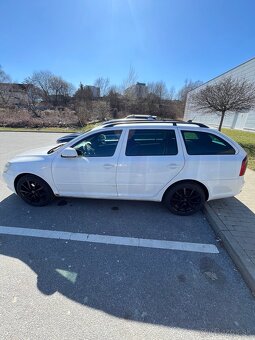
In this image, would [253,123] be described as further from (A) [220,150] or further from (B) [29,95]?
(B) [29,95]

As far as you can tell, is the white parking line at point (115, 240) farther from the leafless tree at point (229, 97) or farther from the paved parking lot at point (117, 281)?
the leafless tree at point (229, 97)

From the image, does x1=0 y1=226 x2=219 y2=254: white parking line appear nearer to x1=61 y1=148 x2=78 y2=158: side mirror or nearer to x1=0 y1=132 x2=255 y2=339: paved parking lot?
x1=0 y1=132 x2=255 y2=339: paved parking lot

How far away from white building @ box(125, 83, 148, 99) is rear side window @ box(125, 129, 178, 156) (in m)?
44.1

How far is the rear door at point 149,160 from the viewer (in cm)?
334

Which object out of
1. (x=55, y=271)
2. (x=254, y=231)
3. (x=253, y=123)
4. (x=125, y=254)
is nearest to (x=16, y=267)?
(x=55, y=271)

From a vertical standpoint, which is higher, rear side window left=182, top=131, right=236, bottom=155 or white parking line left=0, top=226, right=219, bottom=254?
rear side window left=182, top=131, right=236, bottom=155

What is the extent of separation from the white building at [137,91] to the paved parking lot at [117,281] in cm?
4501

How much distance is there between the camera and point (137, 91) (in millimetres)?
47438

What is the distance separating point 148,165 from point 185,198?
3.11 feet

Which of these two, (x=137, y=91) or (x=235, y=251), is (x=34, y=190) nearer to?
(x=235, y=251)

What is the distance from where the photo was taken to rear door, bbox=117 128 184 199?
3338 millimetres

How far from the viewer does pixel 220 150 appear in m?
3.39

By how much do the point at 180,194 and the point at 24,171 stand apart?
295 centimetres

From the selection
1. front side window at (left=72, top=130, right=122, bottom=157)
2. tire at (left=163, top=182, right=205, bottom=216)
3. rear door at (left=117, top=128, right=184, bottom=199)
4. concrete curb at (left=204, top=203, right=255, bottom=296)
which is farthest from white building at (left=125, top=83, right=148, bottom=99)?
concrete curb at (left=204, top=203, right=255, bottom=296)
